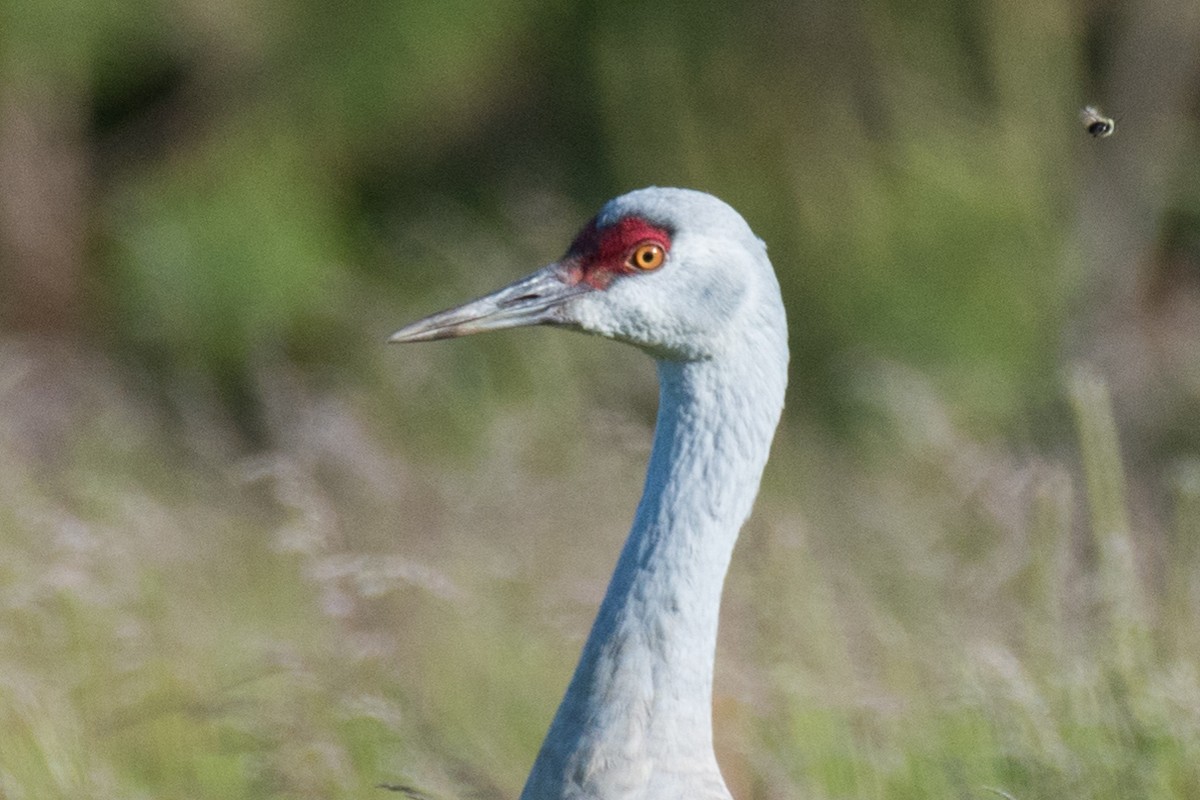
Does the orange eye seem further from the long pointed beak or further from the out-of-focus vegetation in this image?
the out-of-focus vegetation

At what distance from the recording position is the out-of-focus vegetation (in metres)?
2.62

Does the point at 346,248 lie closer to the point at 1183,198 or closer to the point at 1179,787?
the point at 1183,198

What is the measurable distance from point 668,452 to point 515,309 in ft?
0.91

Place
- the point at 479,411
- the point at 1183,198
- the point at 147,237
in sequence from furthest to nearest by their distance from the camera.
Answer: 1. the point at 147,237
2. the point at 1183,198
3. the point at 479,411

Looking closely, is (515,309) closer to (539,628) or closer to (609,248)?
(609,248)

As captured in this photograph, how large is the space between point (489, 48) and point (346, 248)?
1005mm

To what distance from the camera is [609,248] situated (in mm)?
2150

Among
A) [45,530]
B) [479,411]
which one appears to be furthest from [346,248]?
[45,530]

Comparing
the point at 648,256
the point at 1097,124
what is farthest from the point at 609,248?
the point at 1097,124

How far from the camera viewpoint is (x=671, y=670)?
2.00 meters

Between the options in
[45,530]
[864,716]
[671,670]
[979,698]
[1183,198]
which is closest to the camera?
[671,670]

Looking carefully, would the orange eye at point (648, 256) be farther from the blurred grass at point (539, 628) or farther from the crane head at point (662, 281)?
the blurred grass at point (539, 628)

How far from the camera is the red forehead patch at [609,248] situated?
2139mm

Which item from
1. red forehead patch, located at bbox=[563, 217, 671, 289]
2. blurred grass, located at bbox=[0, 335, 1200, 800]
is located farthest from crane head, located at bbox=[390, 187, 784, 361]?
blurred grass, located at bbox=[0, 335, 1200, 800]
